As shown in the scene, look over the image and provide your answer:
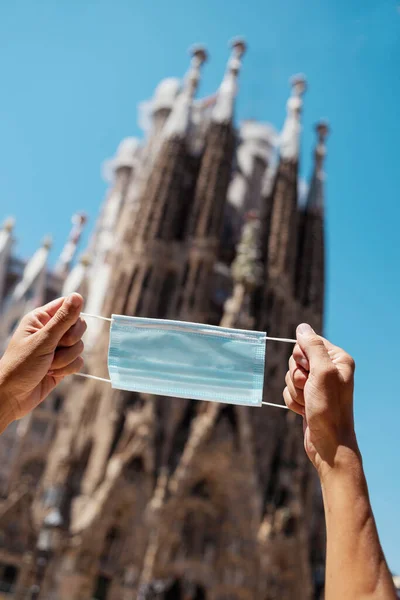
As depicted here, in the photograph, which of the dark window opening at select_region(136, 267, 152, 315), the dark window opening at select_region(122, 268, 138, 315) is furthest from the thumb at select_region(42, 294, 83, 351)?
the dark window opening at select_region(122, 268, 138, 315)

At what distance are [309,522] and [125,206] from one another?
1812 centimetres

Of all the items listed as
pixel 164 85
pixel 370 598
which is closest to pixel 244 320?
pixel 164 85

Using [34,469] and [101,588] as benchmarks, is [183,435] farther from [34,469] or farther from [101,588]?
[34,469]

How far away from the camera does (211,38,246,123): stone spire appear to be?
26.2 meters

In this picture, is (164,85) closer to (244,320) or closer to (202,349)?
(244,320)

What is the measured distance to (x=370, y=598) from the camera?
165 centimetres

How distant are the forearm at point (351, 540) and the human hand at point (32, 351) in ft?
3.77

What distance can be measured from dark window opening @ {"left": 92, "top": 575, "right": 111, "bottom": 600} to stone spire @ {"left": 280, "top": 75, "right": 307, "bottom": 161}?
18567 mm

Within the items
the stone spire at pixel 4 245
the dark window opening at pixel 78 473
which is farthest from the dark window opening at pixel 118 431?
the stone spire at pixel 4 245

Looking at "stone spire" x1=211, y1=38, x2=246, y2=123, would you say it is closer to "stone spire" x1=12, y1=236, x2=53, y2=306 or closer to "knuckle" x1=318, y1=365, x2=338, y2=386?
"stone spire" x1=12, y1=236, x2=53, y2=306

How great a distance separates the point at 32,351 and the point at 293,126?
1100 inches

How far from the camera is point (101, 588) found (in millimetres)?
16859

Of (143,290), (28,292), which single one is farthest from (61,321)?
(28,292)

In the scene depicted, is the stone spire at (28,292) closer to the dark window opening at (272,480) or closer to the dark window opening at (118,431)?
the dark window opening at (118,431)
